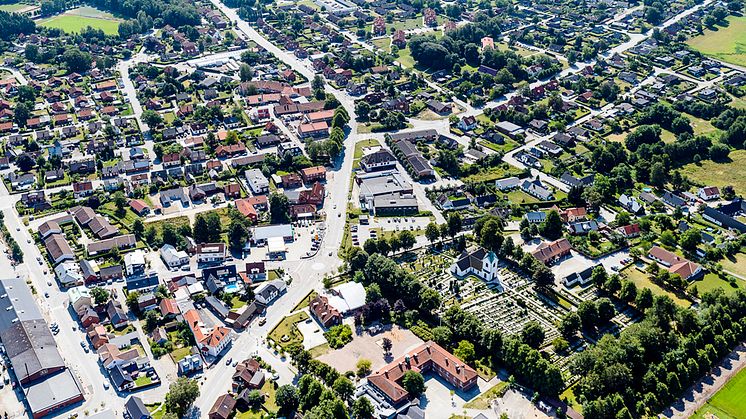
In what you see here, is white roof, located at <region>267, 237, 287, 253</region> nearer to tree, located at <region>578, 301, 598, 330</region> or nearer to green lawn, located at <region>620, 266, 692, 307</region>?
tree, located at <region>578, 301, 598, 330</region>

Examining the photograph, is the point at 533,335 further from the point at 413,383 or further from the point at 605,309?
the point at 413,383

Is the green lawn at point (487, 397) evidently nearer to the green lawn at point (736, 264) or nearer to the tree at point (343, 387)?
the tree at point (343, 387)

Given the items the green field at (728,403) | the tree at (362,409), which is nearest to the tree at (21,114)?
the tree at (362,409)

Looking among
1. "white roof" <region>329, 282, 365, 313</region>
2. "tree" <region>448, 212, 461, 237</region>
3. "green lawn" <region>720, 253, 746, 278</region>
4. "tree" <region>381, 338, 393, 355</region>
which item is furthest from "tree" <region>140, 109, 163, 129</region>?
"green lawn" <region>720, 253, 746, 278</region>

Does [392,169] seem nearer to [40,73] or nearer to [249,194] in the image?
[249,194]

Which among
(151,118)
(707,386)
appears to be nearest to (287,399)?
(707,386)
